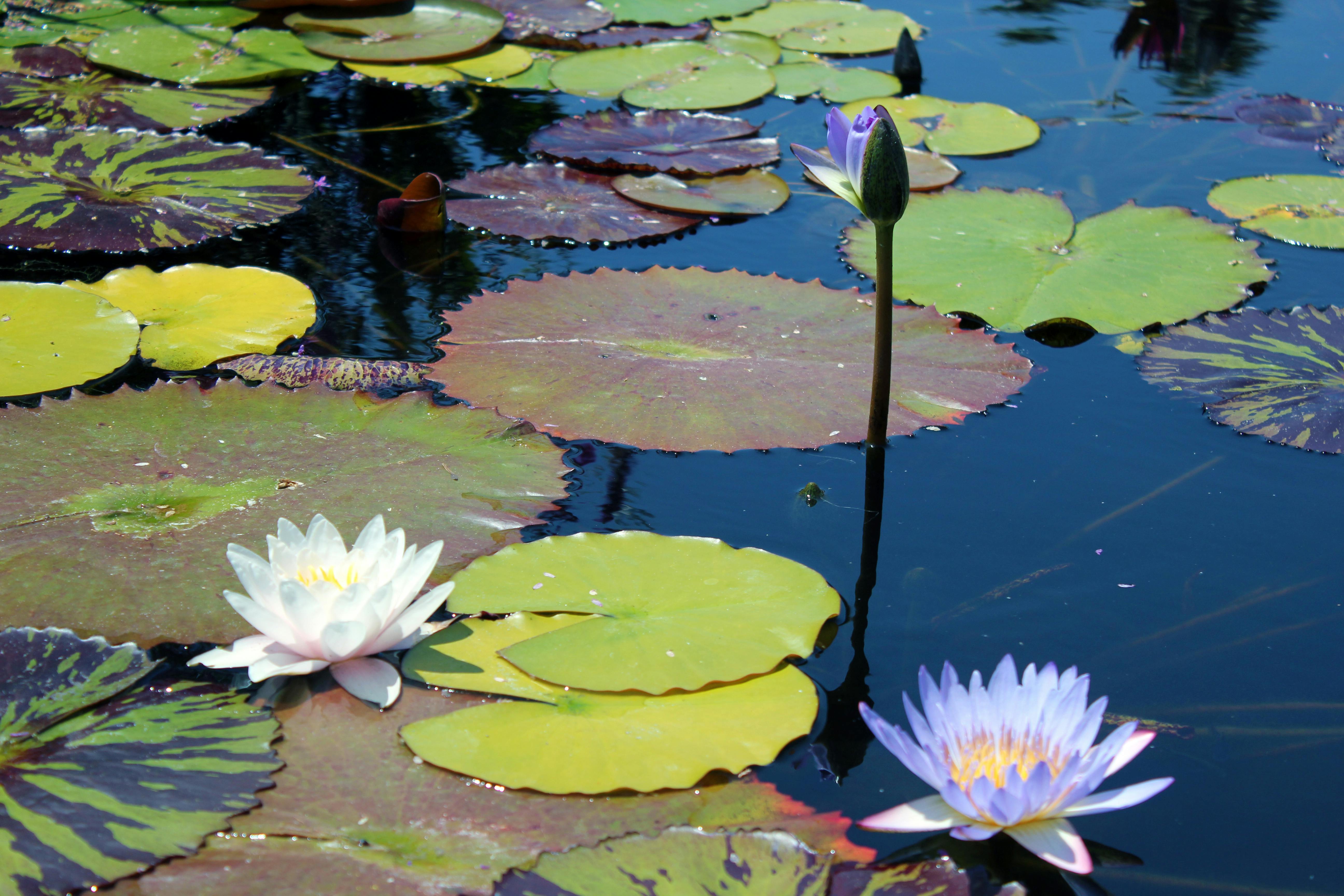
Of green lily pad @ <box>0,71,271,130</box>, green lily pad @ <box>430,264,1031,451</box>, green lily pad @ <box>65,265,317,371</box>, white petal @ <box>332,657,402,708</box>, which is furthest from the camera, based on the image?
green lily pad @ <box>0,71,271,130</box>

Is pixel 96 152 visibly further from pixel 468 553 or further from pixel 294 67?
pixel 468 553

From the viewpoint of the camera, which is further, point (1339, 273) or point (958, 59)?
point (958, 59)

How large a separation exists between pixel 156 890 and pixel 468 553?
2.17 ft

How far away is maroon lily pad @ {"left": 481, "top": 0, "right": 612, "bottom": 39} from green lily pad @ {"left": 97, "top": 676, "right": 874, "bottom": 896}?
12.8ft

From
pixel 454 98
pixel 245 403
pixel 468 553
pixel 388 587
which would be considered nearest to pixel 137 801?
pixel 388 587

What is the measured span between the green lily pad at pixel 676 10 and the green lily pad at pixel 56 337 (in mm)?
3166

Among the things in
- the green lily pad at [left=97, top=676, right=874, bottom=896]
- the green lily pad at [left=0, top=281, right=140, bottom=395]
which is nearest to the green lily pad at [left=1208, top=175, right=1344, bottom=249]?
the green lily pad at [left=97, top=676, right=874, bottom=896]

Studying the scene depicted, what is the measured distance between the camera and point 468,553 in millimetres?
1609

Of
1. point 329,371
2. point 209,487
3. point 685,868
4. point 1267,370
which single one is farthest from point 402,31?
point 685,868

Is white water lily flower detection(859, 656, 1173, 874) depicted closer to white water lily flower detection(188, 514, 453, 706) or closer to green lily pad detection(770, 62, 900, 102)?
white water lily flower detection(188, 514, 453, 706)

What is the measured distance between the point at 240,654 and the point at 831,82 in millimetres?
3483

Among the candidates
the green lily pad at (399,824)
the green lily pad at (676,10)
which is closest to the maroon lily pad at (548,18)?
the green lily pad at (676,10)

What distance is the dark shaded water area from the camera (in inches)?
50.8

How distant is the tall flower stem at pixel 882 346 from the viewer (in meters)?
1.71
